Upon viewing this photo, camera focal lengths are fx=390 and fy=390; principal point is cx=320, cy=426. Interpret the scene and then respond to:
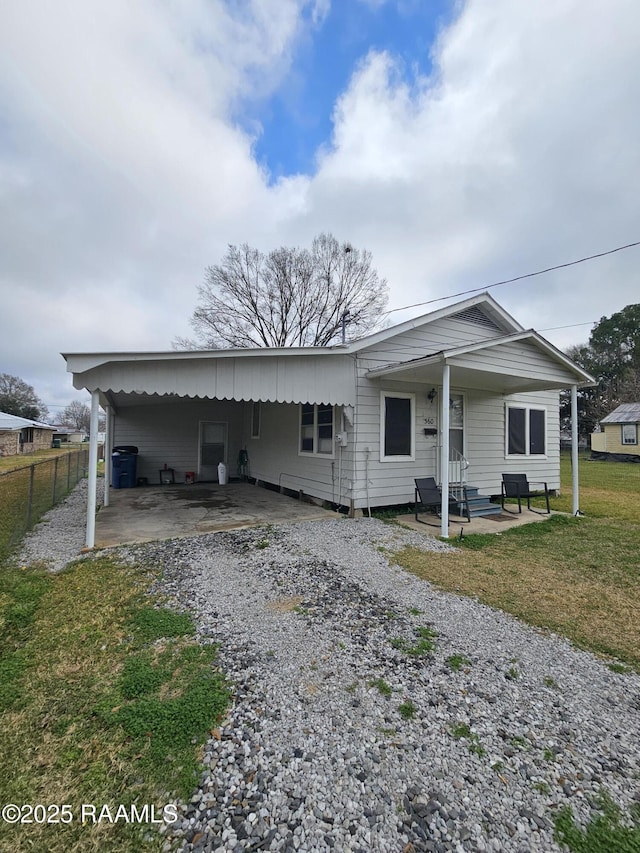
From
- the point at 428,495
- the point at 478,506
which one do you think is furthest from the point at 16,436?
the point at 478,506

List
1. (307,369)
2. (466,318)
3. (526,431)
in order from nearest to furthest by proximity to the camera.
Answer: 1. (307,369)
2. (466,318)
3. (526,431)

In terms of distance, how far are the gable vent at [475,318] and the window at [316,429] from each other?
348cm

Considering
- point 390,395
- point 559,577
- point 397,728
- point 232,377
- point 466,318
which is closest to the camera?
point 397,728

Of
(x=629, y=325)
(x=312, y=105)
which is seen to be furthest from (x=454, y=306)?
(x=629, y=325)

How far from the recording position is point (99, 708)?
7.40 ft

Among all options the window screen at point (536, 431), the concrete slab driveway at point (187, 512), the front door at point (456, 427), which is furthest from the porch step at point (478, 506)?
the concrete slab driveway at point (187, 512)

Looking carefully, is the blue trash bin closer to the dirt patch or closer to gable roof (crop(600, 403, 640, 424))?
the dirt patch

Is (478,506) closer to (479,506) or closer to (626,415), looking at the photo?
(479,506)

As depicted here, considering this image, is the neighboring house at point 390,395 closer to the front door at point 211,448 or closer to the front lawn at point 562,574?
the front lawn at point 562,574

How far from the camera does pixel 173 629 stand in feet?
10.5

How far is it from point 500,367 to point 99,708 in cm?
723

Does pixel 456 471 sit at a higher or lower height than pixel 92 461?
lower

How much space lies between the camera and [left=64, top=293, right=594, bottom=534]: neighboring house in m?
5.94

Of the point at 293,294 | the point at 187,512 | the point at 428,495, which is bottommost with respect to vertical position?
the point at 187,512
